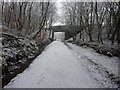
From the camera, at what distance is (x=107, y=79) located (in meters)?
6.74

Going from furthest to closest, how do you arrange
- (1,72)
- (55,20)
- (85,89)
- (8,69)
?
(55,20) < (8,69) < (1,72) < (85,89)

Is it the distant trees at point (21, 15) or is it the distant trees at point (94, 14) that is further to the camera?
the distant trees at point (21, 15)

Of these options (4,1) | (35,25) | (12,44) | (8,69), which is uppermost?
(4,1)

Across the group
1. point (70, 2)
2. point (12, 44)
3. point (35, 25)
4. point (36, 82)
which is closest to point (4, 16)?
point (35, 25)

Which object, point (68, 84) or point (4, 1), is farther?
point (4, 1)

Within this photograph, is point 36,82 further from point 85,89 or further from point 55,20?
point 55,20

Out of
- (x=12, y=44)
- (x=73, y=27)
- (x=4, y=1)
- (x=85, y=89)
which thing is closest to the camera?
(x=85, y=89)

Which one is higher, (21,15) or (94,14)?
(94,14)

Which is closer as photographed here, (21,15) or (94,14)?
(21,15)

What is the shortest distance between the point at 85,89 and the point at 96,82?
1.03m

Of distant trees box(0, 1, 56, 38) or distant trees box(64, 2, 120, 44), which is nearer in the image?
distant trees box(64, 2, 120, 44)

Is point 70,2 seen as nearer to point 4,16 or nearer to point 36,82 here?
point 4,16

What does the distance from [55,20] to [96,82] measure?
46.4 meters

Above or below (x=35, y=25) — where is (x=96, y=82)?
below
